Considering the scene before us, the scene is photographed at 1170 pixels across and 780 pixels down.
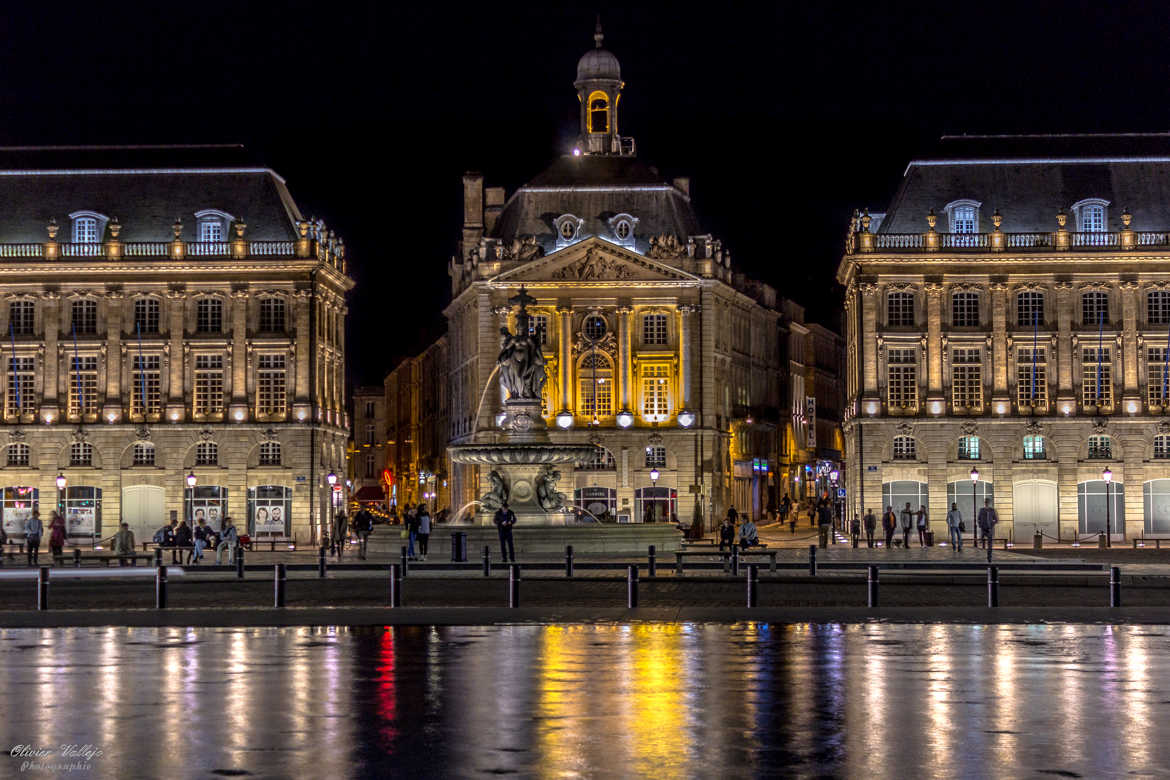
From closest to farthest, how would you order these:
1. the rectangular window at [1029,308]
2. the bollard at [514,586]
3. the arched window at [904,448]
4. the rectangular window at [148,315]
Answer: the bollard at [514,586], the arched window at [904,448], the rectangular window at [1029,308], the rectangular window at [148,315]

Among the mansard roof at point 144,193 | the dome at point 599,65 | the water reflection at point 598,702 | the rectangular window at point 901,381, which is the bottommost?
the water reflection at point 598,702

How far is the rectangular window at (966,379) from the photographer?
330 feet

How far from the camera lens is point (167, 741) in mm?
18250

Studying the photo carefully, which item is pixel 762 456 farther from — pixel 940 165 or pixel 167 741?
pixel 167 741

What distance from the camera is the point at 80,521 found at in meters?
102

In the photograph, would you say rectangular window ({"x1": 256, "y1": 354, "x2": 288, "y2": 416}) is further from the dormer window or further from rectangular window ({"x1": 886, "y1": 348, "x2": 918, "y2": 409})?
rectangular window ({"x1": 886, "y1": 348, "x2": 918, "y2": 409})

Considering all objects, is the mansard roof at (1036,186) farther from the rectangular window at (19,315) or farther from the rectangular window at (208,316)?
the rectangular window at (19,315)

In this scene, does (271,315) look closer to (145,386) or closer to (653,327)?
(145,386)

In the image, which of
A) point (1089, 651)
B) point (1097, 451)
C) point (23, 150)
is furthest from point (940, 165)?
point (1089, 651)

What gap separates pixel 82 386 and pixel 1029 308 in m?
48.5

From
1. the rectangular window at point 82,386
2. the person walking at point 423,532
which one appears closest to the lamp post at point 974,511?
the person walking at point 423,532

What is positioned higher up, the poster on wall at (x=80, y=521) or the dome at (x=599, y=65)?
the dome at (x=599, y=65)

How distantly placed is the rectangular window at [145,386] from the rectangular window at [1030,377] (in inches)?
1717

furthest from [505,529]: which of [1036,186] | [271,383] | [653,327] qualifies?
[653,327]
